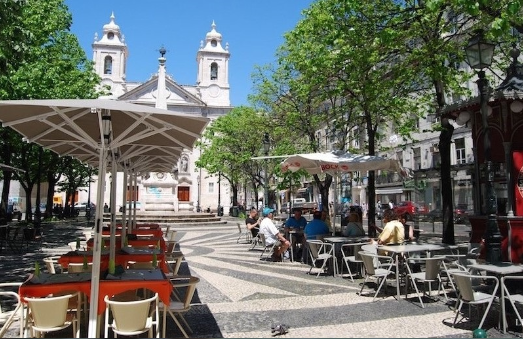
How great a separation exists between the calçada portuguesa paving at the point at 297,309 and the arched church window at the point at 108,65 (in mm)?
71925

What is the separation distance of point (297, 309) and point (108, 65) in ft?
257

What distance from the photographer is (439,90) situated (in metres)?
12.6

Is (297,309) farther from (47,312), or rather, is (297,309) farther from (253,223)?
(253,223)

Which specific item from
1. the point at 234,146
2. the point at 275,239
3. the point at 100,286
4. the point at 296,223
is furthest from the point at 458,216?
the point at 100,286

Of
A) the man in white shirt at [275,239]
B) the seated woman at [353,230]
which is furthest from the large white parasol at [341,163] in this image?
the man in white shirt at [275,239]

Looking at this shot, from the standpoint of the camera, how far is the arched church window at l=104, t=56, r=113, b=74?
250ft

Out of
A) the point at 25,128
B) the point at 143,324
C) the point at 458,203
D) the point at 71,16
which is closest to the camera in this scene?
the point at 143,324

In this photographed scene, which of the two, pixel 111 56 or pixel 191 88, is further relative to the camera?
pixel 191 88

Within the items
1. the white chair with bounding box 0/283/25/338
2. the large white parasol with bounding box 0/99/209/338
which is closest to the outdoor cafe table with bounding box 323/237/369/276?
the large white parasol with bounding box 0/99/209/338

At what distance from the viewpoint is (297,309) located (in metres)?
6.73

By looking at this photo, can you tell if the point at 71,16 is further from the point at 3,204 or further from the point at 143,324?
the point at 143,324

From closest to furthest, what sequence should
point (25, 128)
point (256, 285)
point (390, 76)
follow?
point (25, 128), point (256, 285), point (390, 76)

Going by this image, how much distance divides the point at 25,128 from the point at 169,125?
9.36ft

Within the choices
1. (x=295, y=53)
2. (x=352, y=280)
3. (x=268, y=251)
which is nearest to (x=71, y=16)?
(x=295, y=53)
